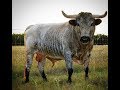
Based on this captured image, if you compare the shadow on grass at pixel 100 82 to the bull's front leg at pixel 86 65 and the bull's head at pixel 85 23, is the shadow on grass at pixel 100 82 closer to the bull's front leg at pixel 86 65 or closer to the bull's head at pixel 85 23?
the bull's front leg at pixel 86 65

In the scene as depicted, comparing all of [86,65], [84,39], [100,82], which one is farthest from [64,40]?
[100,82]

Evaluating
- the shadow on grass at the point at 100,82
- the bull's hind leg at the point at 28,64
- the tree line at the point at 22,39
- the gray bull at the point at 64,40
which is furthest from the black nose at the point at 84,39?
the bull's hind leg at the point at 28,64

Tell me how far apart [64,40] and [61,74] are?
15.0 inches

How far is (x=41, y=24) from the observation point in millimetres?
6277

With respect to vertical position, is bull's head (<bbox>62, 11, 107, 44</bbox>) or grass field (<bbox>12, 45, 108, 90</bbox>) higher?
bull's head (<bbox>62, 11, 107, 44</bbox>)

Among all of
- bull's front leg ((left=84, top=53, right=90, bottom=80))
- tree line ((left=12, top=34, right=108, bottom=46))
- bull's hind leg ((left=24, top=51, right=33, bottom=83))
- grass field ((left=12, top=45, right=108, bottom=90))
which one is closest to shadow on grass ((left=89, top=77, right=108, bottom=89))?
grass field ((left=12, top=45, right=108, bottom=90))

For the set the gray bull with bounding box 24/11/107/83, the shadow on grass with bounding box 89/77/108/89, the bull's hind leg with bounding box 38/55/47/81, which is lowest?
the shadow on grass with bounding box 89/77/108/89

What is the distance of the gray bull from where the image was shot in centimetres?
616

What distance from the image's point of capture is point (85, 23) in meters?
6.14

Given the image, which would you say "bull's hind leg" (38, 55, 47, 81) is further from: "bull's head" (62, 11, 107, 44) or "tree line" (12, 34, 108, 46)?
"bull's head" (62, 11, 107, 44)

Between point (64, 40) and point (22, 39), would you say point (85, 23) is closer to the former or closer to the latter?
point (64, 40)

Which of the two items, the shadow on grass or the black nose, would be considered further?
the shadow on grass
